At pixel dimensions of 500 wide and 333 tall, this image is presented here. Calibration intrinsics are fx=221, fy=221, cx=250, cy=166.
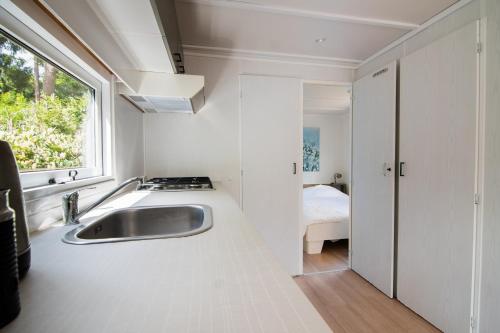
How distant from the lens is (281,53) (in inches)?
92.3

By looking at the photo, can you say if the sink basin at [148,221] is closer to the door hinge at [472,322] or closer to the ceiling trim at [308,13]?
the ceiling trim at [308,13]

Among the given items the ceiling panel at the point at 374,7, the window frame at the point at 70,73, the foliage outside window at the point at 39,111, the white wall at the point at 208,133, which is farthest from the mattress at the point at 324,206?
the foliage outside window at the point at 39,111

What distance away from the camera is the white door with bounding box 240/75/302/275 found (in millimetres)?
2404

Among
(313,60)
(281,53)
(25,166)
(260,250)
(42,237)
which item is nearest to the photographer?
(260,250)

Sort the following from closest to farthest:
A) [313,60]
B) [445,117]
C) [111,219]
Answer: [111,219]
[445,117]
[313,60]

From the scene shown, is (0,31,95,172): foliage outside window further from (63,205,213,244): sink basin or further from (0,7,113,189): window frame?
(63,205,213,244): sink basin

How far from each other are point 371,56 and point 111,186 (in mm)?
2762

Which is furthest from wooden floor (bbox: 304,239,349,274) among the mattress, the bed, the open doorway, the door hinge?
the door hinge

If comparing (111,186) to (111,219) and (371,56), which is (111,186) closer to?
(111,219)

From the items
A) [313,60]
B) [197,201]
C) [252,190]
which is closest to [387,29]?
[313,60]

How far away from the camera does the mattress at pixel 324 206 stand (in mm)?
2977

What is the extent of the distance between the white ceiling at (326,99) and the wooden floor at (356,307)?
7.65ft

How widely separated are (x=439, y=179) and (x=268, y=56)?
75.5 inches

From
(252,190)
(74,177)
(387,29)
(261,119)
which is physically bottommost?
(252,190)
